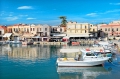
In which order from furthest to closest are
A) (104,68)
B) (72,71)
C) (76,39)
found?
(76,39) → (104,68) → (72,71)

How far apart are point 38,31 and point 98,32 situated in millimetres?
21590

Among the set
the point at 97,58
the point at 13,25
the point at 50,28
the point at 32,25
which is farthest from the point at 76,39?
the point at 97,58

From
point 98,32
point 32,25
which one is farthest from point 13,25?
point 98,32

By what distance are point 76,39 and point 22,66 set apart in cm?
4488

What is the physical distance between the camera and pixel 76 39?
220 ft

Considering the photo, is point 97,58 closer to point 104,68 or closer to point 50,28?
point 104,68

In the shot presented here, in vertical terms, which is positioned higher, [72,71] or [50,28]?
[50,28]

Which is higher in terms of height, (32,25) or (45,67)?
(32,25)

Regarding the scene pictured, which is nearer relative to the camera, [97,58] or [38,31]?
[97,58]

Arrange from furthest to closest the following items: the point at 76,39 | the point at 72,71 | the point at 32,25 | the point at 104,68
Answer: the point at 32,25, the point at 76,39, the point at 104,68, the point at 72,71

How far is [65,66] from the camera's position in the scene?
74.3 ft

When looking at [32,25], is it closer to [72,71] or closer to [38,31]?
[38,31]

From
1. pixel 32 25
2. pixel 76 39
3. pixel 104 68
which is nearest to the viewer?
pixel 104 68

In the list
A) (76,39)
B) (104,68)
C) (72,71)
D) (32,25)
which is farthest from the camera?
(32,25)
